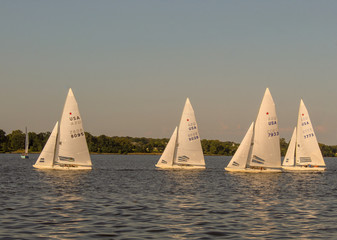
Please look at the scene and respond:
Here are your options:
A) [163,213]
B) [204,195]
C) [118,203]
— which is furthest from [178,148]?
[163,213]

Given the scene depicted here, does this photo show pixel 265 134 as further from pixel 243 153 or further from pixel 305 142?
pixel 305 142

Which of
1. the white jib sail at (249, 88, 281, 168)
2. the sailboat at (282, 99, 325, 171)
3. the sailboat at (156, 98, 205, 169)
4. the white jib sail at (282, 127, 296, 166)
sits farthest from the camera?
the white jib sail at (282, 127, 296, 166)

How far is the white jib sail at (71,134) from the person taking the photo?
67562 millimetres

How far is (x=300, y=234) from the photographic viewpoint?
79.5 ft

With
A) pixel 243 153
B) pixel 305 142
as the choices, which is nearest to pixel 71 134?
pixel 243 153

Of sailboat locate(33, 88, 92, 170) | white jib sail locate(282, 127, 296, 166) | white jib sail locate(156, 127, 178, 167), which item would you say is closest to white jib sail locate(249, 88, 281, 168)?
white jib sail locate(156, 127, 178, 167)

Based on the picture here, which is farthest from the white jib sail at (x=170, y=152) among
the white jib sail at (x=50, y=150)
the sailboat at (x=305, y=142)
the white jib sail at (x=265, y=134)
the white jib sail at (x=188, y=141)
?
the sailboat at (x=305, y=142)

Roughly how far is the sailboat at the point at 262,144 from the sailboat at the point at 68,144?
20897mm

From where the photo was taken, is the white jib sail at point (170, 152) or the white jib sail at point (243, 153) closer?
the white jib sail at point (243, 153)

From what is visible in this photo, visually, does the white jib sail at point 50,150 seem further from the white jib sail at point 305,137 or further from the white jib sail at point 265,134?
the white jib sail at point 305,137

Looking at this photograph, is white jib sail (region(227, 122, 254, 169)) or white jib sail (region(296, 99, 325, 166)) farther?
white jib sail (region(296, 99, 325, 166))

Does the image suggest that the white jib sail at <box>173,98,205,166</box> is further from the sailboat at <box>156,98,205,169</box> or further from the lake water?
the lake water

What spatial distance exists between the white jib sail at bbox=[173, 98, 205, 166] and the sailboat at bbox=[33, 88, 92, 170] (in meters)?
15.5

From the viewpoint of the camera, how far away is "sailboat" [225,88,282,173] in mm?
69438
